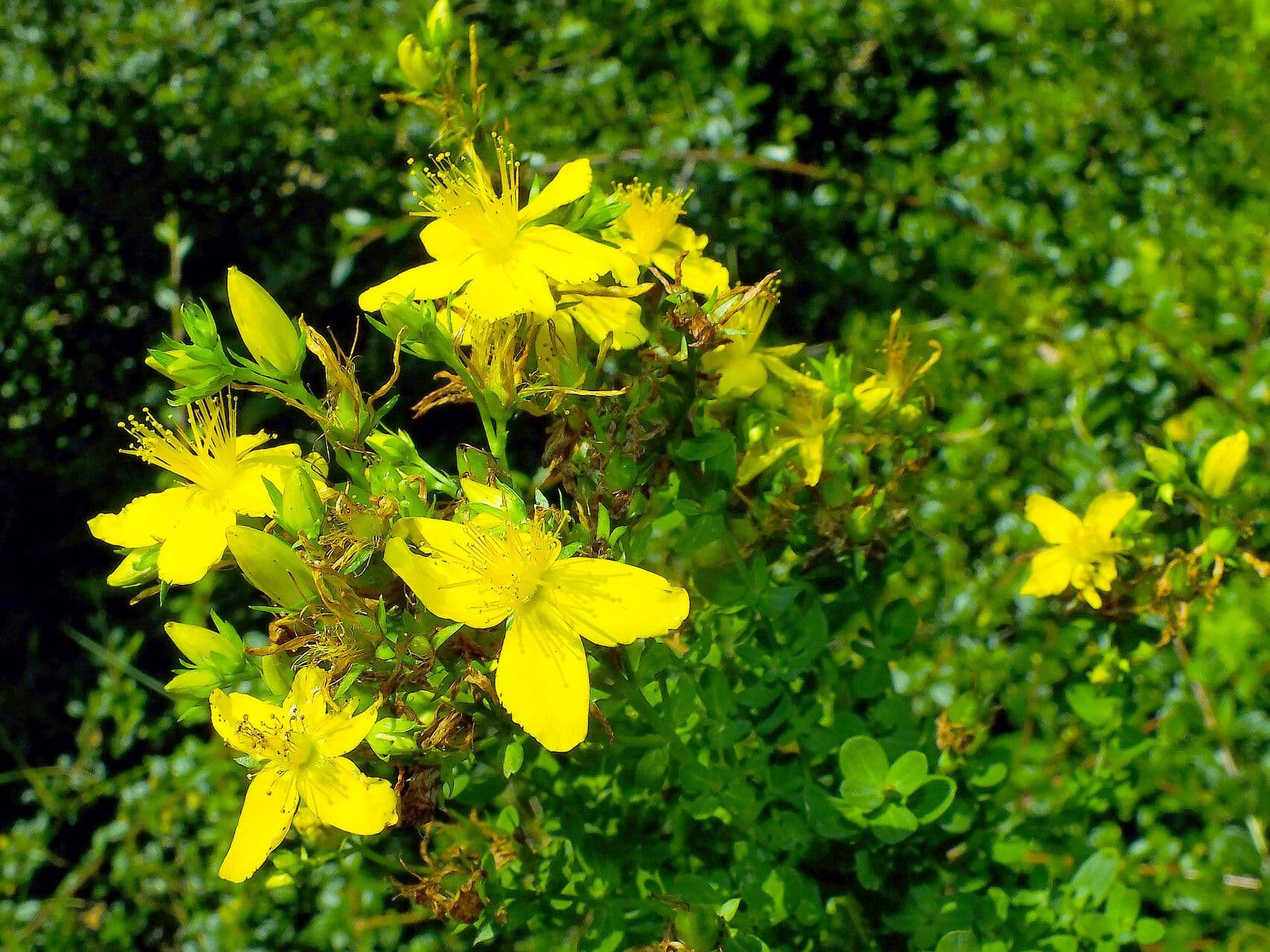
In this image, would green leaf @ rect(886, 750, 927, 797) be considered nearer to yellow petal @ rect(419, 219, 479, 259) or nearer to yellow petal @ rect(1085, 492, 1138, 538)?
yellow petal @ rect(1085, 492, 1138, 538)

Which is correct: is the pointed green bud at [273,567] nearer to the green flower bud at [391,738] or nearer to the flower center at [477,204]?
the green flower bud at [391,738]

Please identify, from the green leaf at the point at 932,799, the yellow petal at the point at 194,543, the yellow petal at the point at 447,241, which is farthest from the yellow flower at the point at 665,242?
the green leaf at the point at 932,799

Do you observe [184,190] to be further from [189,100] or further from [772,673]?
[772,673]

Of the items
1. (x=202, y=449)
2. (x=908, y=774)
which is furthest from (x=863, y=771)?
(x=202, y=449)

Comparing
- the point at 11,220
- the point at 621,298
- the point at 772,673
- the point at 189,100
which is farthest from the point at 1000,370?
the point at 11,220

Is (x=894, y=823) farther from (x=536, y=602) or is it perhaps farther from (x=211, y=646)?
(x=211, y=646)
